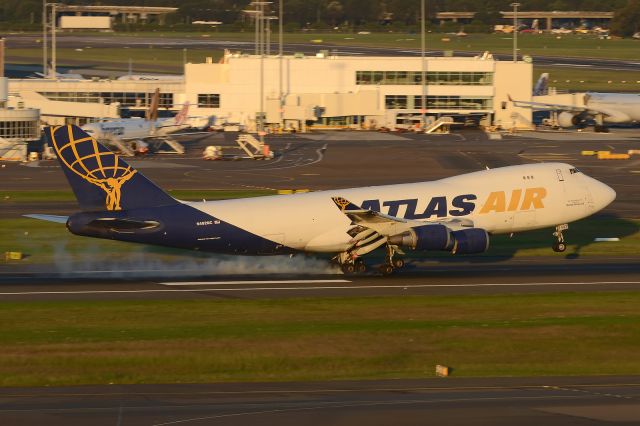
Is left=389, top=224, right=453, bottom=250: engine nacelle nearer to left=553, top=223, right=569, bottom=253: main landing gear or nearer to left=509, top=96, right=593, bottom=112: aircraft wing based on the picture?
left=553, top=223, right=569, bottom=253: main landing gear

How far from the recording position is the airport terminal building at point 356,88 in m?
145

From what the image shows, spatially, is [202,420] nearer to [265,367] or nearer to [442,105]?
[265,367]

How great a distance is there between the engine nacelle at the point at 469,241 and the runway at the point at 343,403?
14456 mm

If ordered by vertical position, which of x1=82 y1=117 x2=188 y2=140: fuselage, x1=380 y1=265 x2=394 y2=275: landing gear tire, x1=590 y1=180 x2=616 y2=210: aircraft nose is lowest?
x1=380 y1=265 x2=394 y2=275: landing gear tire

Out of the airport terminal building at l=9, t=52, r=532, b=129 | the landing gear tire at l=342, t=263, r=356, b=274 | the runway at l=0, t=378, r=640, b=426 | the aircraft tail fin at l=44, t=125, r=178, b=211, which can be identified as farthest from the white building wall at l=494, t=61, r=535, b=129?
the runway at l=0, t=378, r=640, b=426

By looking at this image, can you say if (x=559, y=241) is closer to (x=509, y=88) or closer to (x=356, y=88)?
(x=356, y=88)

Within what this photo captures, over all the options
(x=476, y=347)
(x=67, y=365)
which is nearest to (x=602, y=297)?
(x=476, y=347)

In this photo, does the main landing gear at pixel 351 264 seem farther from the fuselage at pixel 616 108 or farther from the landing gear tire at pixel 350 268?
the fuselage at pixel 616 108

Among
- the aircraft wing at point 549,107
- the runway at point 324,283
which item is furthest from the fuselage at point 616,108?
the runway at point 324,283

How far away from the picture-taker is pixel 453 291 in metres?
46.5

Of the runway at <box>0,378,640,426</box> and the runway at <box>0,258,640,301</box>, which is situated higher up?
the runway at <box>0,258,640,301</box>

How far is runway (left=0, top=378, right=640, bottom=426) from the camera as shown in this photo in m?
28.1

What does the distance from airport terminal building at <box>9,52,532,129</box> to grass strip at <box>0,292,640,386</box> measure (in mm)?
101438

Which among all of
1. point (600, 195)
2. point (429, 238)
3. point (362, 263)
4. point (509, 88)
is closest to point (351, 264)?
point (362, 263)
